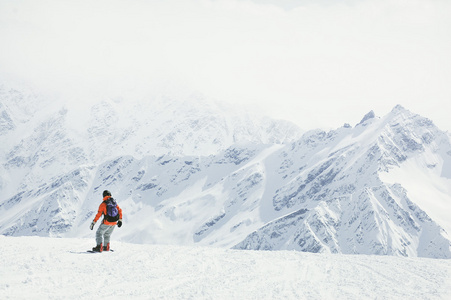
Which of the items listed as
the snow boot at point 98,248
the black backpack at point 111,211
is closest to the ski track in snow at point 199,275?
the snow boot at point 98,248

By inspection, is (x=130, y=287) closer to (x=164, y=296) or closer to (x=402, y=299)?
(x=164, y=296)

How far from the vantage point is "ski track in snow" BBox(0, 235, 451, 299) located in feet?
38.4

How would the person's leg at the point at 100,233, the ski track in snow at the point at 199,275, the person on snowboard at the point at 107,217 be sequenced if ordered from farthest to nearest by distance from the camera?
the person on snowboard at the point at 107,217
the person's leg at the point at 100,233
the ski track in snow at the point at 199,275

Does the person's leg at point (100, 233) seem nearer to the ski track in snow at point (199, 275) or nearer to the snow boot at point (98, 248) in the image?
the snow boot at point (98, 248)

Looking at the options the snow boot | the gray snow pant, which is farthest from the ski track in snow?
the gray snow pant

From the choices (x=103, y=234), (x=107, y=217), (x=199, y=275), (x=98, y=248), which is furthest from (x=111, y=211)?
(x=199, y=275)

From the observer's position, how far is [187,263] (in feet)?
53.4

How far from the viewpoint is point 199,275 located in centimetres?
1430

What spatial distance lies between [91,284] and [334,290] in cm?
726

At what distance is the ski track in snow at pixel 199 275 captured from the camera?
461 inches

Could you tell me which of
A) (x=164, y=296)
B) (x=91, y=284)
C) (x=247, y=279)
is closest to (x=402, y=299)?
(x=247, y=279)

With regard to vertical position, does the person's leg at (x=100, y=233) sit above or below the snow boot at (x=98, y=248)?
above

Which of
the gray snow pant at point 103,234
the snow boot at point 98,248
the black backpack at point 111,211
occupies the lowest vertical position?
the snow boot at point 98,248

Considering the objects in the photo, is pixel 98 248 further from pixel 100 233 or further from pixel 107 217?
pixel 107 217
